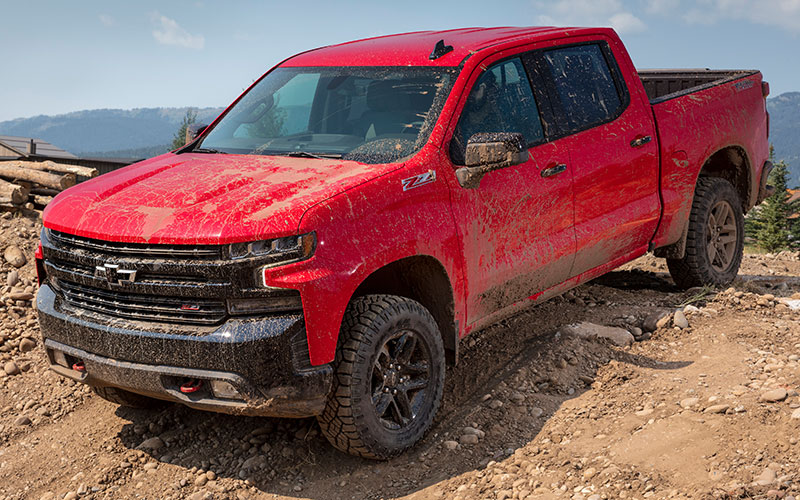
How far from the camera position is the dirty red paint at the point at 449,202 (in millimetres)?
3688

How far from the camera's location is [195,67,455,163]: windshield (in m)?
4.48

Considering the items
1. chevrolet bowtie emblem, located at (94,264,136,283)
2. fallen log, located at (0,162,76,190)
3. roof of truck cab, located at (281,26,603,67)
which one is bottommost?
chevrolet bowtie emblem, located at (94,264,136,283)

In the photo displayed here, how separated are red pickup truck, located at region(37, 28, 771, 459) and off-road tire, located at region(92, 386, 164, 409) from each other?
18 mm

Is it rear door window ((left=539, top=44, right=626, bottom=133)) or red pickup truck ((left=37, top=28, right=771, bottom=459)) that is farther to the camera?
rear door window ((left=539, top=44, right=626, bottom=133))

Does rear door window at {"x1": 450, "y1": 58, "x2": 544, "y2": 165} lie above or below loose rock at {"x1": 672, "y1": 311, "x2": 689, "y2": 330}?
above

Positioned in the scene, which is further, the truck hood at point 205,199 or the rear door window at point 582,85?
the rear door window at point 582,85

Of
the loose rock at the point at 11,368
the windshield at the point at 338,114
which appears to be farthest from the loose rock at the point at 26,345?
the windshield at the point at 338,114

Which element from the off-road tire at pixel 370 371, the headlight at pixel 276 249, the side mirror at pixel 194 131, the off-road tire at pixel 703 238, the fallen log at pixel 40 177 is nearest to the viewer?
the headlight at pixel 276 249

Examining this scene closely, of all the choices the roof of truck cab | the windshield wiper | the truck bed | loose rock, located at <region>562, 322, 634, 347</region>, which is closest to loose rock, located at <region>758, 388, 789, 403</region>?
loose rock, located at <region>562, 322, 634, 347</region>

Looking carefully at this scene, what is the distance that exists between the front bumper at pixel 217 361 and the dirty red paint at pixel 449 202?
0.43 ft

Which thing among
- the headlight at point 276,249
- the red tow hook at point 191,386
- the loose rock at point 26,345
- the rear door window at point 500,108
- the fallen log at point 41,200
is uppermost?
the rear door window at point 500,108

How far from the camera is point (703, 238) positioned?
6.57m

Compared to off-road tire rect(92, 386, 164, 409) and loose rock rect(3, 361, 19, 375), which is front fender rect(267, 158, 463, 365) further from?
loose rock rect(3, 361, 19, 375)

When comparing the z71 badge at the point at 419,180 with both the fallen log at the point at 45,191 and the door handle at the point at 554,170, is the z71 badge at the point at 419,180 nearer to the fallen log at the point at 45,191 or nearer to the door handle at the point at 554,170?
the door handle at the point at 554,170
